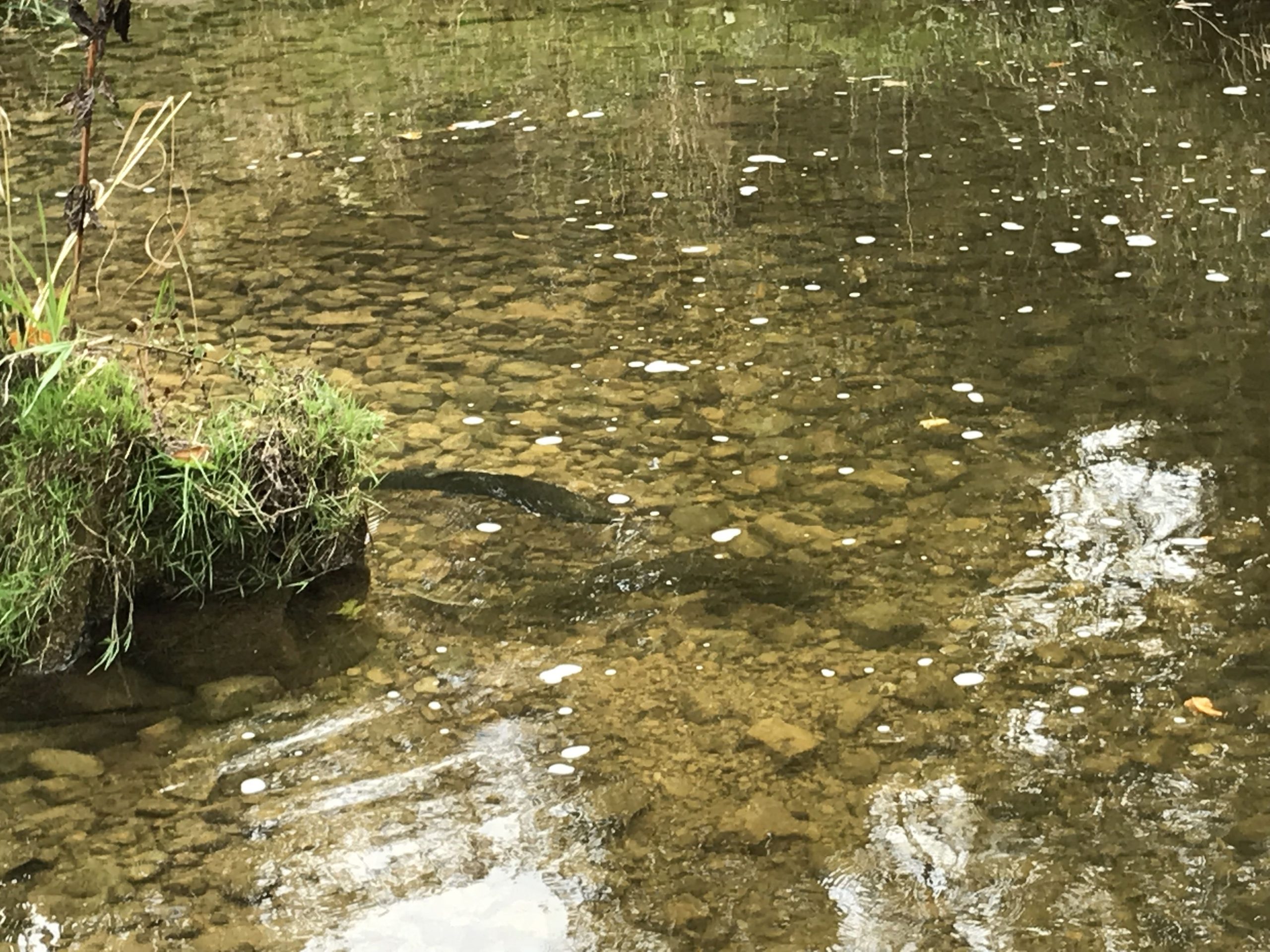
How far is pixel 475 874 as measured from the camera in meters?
2.85

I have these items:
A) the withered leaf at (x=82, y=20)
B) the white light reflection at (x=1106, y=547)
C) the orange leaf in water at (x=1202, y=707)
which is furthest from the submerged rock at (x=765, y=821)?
the withered leaf at (x=82, y=20)

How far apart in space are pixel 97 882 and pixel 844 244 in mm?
4230

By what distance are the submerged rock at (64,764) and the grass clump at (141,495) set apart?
33 cm

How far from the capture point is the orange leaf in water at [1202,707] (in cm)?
320

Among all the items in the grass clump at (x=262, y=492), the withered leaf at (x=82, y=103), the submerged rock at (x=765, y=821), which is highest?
the withered leaf at (x=82, y=103)

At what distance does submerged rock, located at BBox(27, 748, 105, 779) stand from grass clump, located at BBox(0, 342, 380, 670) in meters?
0.33

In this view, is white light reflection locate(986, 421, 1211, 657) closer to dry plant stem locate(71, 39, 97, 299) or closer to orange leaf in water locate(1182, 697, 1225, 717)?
orange leaf in water locate(1182, 697, 1225, 717)

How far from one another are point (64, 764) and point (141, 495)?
71 cm

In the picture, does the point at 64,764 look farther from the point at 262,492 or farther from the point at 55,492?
the point at 262,492

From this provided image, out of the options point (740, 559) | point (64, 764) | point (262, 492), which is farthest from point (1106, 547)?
point (64, 764)

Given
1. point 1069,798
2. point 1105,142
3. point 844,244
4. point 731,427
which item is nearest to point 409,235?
point 844,244

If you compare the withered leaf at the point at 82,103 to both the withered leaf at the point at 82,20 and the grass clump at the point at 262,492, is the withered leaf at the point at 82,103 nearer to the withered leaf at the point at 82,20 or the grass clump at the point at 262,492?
the withered leaf at the point at 82,20

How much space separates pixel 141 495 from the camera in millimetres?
3455

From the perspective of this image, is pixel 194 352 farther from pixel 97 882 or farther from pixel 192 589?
pixel 97 882
